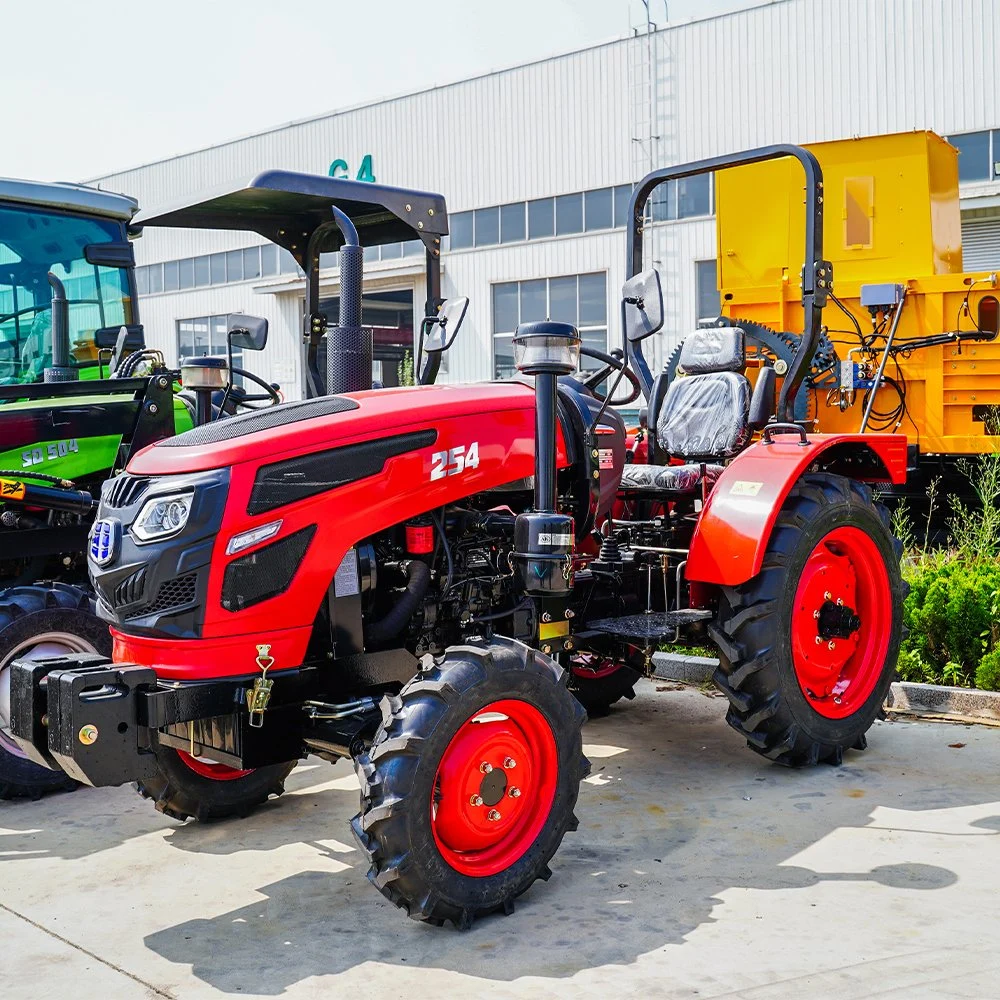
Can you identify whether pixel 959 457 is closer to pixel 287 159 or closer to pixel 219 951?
pixel 219 951

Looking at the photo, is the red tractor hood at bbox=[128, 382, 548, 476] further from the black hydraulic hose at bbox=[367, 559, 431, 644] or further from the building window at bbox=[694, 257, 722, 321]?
the building window at bbox=[694, 257, 722, 321]

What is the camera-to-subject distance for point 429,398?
3.98 metres

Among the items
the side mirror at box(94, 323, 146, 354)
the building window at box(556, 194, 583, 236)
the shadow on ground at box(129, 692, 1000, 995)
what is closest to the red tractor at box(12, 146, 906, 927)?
the shadow on ground at box(129, 692, 1000, 995)

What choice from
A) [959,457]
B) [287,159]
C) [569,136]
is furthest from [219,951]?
[287,159]

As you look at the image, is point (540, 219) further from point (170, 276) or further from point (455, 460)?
point (455, 460)

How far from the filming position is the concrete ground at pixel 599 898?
3.10 m

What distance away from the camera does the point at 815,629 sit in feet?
16.3

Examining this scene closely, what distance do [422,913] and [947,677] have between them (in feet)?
11.3

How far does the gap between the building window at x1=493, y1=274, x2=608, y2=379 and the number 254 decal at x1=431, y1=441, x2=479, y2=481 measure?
19331 mm

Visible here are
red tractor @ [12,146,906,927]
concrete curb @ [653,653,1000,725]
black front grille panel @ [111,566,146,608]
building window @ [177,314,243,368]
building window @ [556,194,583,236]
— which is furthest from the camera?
building window @ [177,314,243,368]

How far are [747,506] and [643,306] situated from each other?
106 cm

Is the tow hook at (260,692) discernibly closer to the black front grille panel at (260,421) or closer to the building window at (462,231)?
the black front grille panel at (260,421)

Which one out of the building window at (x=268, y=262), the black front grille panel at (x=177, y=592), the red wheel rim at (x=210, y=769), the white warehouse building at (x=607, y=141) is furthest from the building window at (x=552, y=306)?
the black front grille panel at (x=177, y=592)

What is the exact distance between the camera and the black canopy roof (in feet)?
14.3
